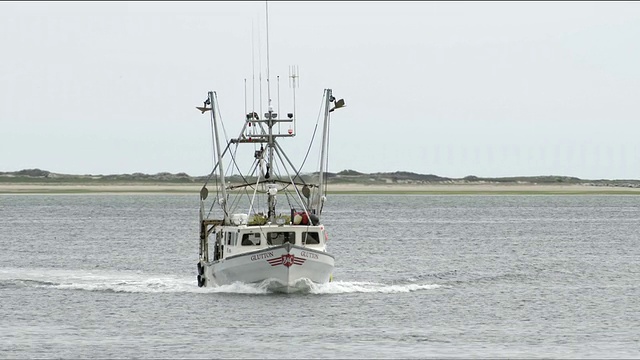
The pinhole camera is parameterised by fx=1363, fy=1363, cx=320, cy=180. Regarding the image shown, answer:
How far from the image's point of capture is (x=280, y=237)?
56.6 metres

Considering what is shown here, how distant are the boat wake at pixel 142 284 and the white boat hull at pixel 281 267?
0.22 metres

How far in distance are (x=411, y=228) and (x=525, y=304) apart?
2642 inches

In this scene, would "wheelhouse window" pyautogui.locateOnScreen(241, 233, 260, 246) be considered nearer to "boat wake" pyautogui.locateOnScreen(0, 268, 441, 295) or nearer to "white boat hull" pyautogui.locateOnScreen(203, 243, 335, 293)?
"white boat hull" pyautogui.locateOnScreen(203, 243, 335, 293)

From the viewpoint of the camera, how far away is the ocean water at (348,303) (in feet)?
149

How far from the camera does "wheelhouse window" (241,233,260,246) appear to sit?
56.5m

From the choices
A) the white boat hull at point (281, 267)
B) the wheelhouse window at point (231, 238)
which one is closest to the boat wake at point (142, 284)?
the white boat hull at point (281, 267)

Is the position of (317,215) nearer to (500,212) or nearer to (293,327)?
(293,327)

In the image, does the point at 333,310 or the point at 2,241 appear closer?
the point at 333,310

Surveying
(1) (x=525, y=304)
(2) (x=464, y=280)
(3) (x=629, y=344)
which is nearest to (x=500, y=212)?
(2) (x=464, y=280)

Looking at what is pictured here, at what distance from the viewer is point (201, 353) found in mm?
44000

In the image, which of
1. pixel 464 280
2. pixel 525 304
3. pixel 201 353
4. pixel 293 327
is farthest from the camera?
pixel 464 280

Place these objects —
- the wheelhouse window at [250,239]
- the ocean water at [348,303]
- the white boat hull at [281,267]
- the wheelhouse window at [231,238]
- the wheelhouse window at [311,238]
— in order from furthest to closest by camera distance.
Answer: the wheelhouse window at [231,238], the wheelhouse window at [250,239], the wheelhouse window at [311,238], the white boat hull at [281,267], the ocean water at [348,303]

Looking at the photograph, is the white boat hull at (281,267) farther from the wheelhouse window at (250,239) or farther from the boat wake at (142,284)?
the wheelhouse window at (250,239)

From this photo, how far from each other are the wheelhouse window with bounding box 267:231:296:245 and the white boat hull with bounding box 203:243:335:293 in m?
1.33
